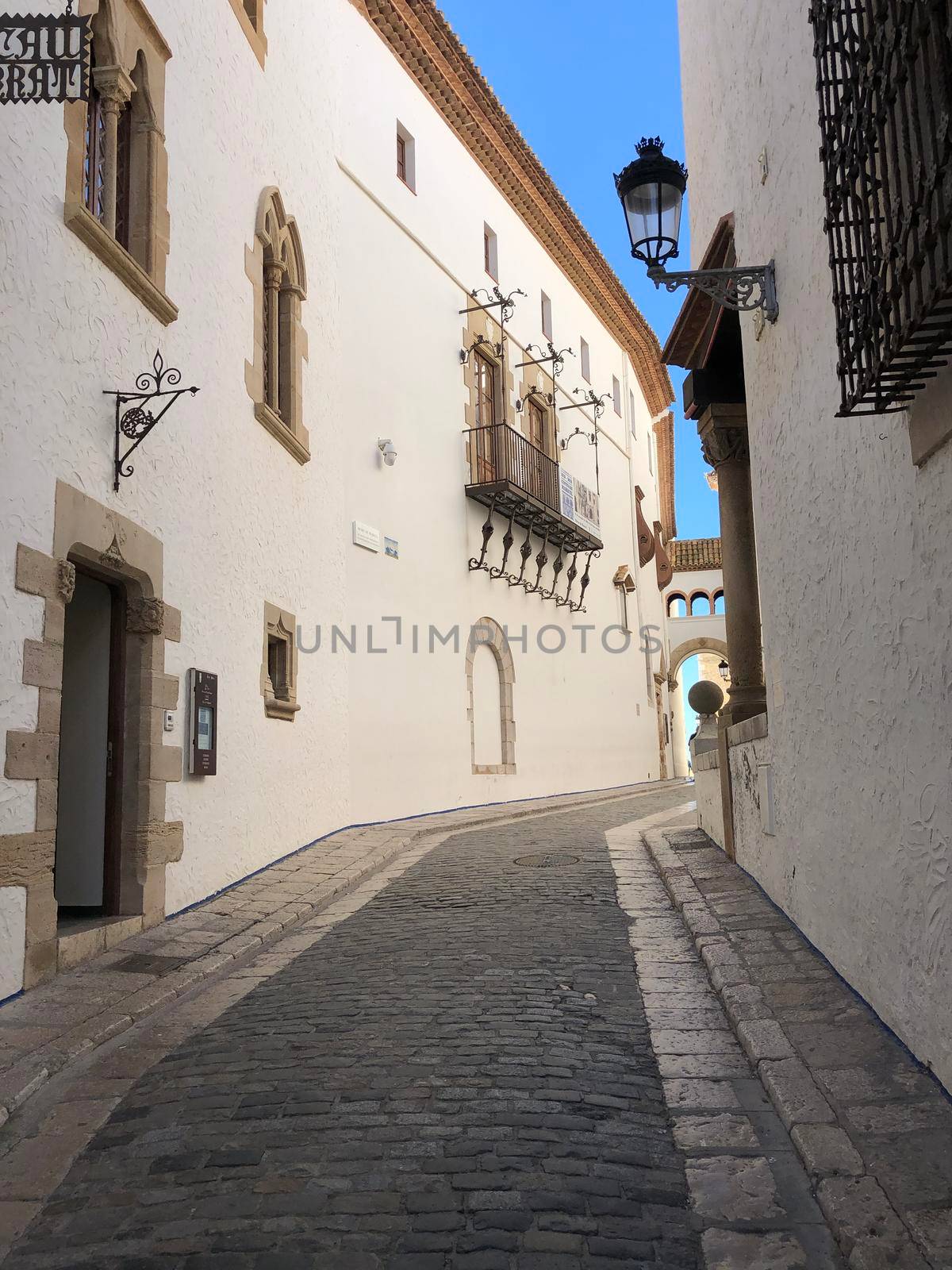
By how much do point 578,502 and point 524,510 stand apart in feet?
10.2

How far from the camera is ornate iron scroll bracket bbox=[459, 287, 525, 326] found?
1739 centimetres

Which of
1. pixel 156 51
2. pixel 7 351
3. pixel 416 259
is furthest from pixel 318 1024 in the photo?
pixel 416 259

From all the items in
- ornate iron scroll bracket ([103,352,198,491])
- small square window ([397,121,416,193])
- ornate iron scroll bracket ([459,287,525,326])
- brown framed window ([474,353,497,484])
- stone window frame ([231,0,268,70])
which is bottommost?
ornate iron scroll bracket ([103,352,198,491])

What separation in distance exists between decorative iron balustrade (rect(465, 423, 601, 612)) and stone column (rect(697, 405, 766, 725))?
8.02 meters

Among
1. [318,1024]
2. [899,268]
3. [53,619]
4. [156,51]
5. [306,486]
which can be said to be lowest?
[318,1024]

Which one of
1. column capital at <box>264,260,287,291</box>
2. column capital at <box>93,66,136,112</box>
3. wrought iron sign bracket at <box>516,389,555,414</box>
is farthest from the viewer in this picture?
wrought iron sign bracket at <box>516,389,555,414</box>

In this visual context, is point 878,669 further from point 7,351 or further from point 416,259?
point 416,259

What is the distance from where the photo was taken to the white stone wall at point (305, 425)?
20.1ft

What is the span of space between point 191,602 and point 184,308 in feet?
6.73

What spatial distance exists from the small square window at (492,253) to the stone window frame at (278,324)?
26.3ft

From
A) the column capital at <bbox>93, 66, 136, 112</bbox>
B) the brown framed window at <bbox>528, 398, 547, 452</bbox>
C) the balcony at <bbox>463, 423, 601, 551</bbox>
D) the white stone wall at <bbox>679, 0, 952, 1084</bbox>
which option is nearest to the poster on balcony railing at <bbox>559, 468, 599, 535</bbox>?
the balcony at <bbox>463, 423, 601, 551</bbox>

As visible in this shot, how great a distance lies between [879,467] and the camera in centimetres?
401

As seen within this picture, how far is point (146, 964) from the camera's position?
6.22 meters

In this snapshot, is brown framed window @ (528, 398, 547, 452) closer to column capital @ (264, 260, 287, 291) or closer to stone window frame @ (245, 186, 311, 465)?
stone window frame @ (245, 186, 311, 465)
